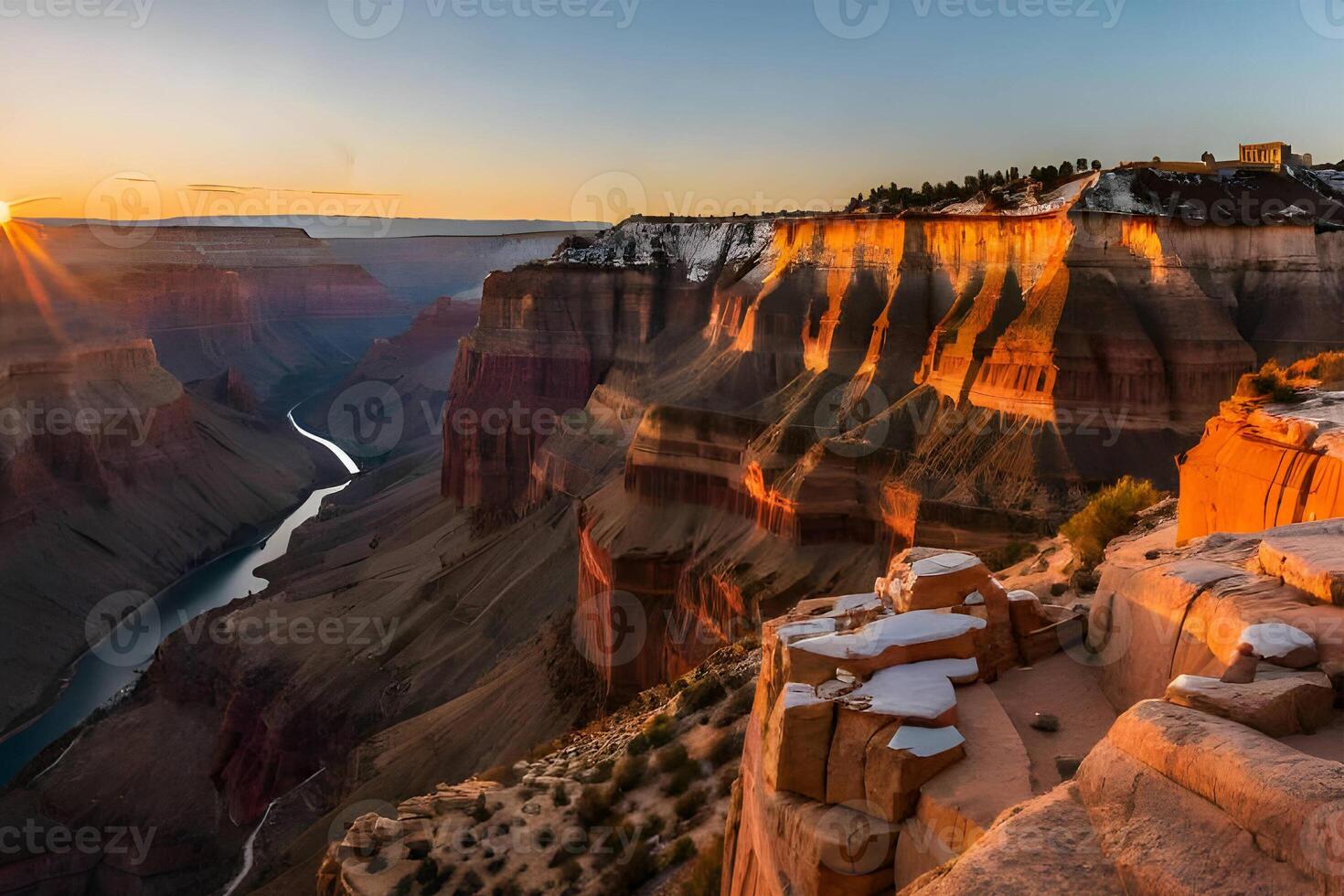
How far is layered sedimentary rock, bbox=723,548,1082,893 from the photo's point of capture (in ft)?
26.0

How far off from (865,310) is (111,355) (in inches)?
2404

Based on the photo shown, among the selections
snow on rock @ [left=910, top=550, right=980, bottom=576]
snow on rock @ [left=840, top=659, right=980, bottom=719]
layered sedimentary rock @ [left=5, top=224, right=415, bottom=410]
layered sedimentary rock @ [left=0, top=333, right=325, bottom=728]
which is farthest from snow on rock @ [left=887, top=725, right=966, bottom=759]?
layered sedimentary rock @ [left=5, top=224, right=415, bottom=410]

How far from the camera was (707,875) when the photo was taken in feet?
41.5

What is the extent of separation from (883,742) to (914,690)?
2.57 ft

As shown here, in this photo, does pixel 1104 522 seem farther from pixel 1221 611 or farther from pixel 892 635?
pixel 892 635

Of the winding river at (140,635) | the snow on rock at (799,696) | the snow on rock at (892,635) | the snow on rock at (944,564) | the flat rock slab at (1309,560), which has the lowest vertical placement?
the winding river at (140,635)

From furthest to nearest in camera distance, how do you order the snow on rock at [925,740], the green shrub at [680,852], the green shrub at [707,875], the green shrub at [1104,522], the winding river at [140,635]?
1. the winding river at [140,635]
2. the green shrub at [1104,522]
3. the green shrub at [680,852]
4. the green shrub at [707,875]
5. the snow on rock at [925,740]

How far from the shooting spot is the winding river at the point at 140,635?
45375mm

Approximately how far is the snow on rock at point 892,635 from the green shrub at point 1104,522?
8258 millimetres

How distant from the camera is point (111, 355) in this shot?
8100 centimetres
